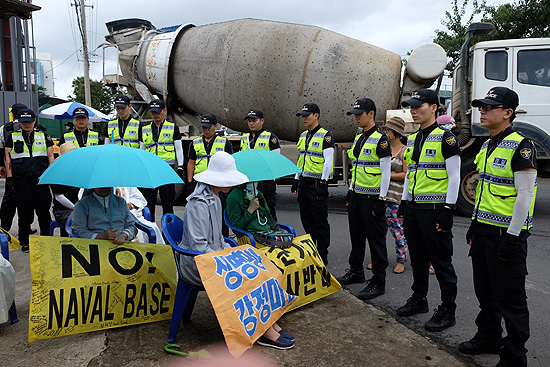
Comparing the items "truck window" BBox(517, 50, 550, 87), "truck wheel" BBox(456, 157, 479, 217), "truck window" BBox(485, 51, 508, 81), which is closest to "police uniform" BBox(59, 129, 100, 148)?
"truck wheel" BBox(456, 157, 479, 217)

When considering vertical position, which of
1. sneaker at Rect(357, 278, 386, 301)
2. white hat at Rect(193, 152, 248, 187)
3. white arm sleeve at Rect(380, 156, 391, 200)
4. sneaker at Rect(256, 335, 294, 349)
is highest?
white hat at Rect(193, 152, 248, 187)

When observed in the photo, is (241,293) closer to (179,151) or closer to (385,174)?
(385,174)

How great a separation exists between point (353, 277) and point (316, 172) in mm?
1266

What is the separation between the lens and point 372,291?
421 centimetres

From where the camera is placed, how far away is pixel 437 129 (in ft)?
11.4

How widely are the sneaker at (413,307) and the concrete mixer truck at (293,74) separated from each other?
4.39m

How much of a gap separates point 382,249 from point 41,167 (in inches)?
167

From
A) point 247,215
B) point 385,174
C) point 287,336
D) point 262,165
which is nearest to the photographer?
point 287,336

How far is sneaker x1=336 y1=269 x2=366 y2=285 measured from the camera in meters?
4.58

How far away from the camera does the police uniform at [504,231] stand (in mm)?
2705

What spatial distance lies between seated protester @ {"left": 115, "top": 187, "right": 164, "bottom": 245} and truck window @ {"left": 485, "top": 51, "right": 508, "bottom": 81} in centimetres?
585

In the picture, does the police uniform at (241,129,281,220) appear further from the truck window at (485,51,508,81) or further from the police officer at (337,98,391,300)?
the truck window at (485,51,508,81)

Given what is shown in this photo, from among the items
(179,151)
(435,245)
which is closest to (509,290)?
(435,245)

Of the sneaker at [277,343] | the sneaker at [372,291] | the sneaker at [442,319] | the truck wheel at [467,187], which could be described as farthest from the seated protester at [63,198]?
the truck wheel at [467,187]
